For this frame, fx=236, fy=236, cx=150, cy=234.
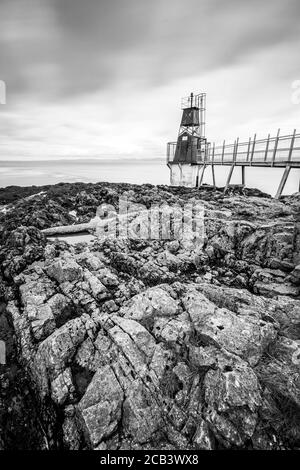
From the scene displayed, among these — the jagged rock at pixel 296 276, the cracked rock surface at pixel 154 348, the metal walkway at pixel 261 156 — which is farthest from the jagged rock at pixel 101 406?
the metal walkway at pixel 261 156

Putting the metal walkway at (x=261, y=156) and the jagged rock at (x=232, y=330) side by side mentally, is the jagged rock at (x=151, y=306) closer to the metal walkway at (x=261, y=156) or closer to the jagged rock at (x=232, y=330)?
the jagged rock at (x=232, y=330)

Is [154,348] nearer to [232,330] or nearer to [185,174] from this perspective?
[232,330]

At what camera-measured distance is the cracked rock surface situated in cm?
577

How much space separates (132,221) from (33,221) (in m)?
7.82

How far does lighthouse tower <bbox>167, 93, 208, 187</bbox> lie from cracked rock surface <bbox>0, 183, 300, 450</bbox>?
30611 millimetres

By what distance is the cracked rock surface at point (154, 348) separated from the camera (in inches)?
227

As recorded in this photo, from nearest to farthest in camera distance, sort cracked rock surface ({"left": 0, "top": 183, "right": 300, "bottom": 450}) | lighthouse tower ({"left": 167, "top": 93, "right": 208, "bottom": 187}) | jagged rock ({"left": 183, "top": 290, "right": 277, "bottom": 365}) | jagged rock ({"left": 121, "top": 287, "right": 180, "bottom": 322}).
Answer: cracked rock surface ({"left": 0, "top": 183, "right": 300, "bottom": 450}) → jagged rock ({"left": 183, "top": 290, "right": 277, "bottom": 365}) → jagged rock ({"left": 121, "top": 287, "right": 180, "bottom": 322}) → lighthouse tower ({"left": 167, "top": 93, "right": 208, "bottom": 187})

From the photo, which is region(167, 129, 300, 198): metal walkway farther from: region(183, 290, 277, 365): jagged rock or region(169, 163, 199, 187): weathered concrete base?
region(183, 290, 277, 365): jagged rock

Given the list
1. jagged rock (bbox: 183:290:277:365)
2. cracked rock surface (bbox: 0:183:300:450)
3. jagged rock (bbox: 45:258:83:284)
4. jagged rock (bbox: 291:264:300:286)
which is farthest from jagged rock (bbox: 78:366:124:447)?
jagged rock (bbox: 291:264:300:286)

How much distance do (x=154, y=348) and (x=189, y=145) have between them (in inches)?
1564

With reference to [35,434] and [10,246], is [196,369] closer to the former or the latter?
[35,434]

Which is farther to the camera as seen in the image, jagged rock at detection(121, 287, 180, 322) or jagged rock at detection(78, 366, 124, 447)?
jagged rock at detection(121, 287, 180, 322)

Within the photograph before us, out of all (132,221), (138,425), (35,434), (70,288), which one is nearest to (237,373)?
(138,425)

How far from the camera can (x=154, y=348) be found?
7207 millimetres
